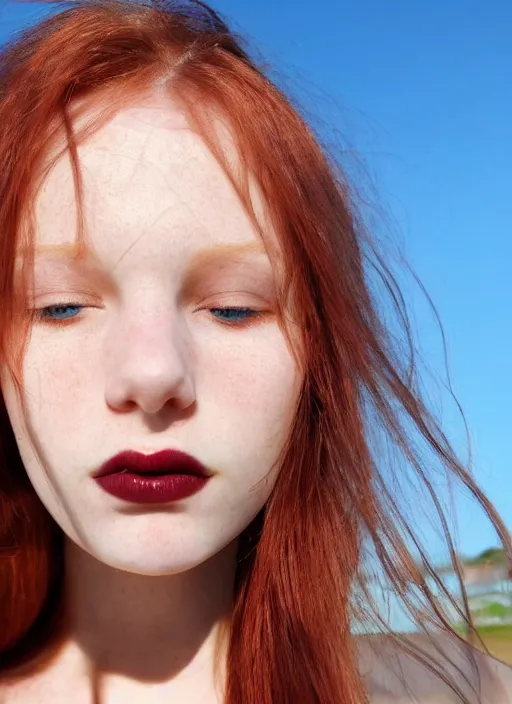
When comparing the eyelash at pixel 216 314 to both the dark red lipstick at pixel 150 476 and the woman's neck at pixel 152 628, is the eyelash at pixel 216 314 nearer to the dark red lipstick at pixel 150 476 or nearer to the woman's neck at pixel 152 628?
the dark red lipstick at pixel 150 476

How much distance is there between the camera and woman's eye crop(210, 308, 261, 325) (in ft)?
3.58

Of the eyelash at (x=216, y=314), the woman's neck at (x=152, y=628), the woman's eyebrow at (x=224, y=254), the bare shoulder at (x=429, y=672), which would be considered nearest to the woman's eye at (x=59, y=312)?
the eyelash at (x=216, y=314)

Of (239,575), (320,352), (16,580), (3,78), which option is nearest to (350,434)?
(320,352)

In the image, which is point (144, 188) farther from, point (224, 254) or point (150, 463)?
point (150, 463)

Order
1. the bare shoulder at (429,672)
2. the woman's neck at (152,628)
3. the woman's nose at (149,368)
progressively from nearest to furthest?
the woman's nose at (149,368)
the woman's neck at (152,628)
the bare shoulder at (429,672)

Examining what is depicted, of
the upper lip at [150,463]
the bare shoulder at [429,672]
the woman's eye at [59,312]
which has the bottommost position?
the bare shoulder at [429,672]

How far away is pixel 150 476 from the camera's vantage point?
104cm

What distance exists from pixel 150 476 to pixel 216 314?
0.64ft

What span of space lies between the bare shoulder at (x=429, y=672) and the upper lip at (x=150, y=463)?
44 cm

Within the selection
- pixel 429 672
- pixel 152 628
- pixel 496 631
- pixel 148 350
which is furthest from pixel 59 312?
pixel 496 631

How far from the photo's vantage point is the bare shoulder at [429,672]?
51.1 inches

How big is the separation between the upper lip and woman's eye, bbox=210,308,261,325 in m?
0.16

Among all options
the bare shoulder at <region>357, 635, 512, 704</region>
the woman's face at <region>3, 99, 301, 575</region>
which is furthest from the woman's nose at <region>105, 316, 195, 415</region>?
the bare shoulder at <region>357, 635, 512, 704</region>

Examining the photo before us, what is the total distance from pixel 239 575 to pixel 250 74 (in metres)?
0.65
